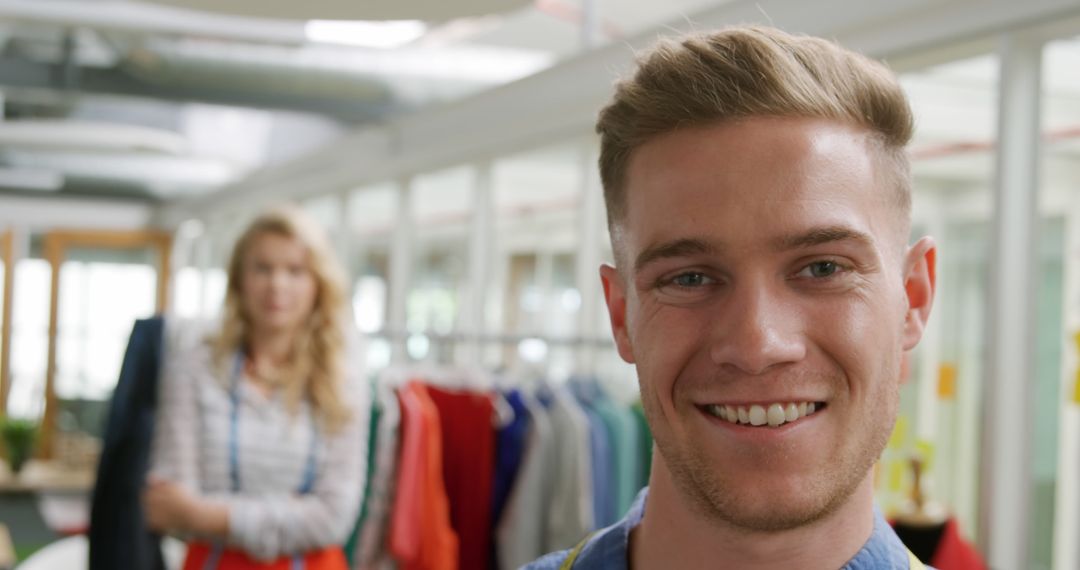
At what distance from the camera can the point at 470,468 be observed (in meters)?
3.81

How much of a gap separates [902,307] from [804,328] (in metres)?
0.09

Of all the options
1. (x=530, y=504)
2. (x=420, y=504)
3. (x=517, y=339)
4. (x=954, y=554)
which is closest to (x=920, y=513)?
(x=954, y=554)

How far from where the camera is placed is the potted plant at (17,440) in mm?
9250

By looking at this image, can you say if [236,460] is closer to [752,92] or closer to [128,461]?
[128,461]

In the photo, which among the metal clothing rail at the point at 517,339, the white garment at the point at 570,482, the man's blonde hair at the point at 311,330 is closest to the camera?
the man's blonde hair at the point at 311,330

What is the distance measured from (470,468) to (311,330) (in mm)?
1024

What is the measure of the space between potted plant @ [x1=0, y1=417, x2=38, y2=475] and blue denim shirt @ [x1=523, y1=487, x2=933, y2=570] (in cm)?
922

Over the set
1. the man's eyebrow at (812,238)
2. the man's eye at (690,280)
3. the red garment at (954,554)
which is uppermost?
the man's eyebrow at (812,238)

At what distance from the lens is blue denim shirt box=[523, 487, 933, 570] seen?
922 mm

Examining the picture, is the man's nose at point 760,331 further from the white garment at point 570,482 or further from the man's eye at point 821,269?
the white garment at point 570,482

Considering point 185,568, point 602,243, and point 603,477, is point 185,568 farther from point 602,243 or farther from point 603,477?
point 602,243

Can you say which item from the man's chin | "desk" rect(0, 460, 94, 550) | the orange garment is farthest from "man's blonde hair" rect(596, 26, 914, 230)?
"desk" rect(0, 460, 94, 550)

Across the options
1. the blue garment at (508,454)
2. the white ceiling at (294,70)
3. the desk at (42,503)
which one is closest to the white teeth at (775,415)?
the white ceiling at (294,70)

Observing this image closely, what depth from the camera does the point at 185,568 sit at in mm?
2771
